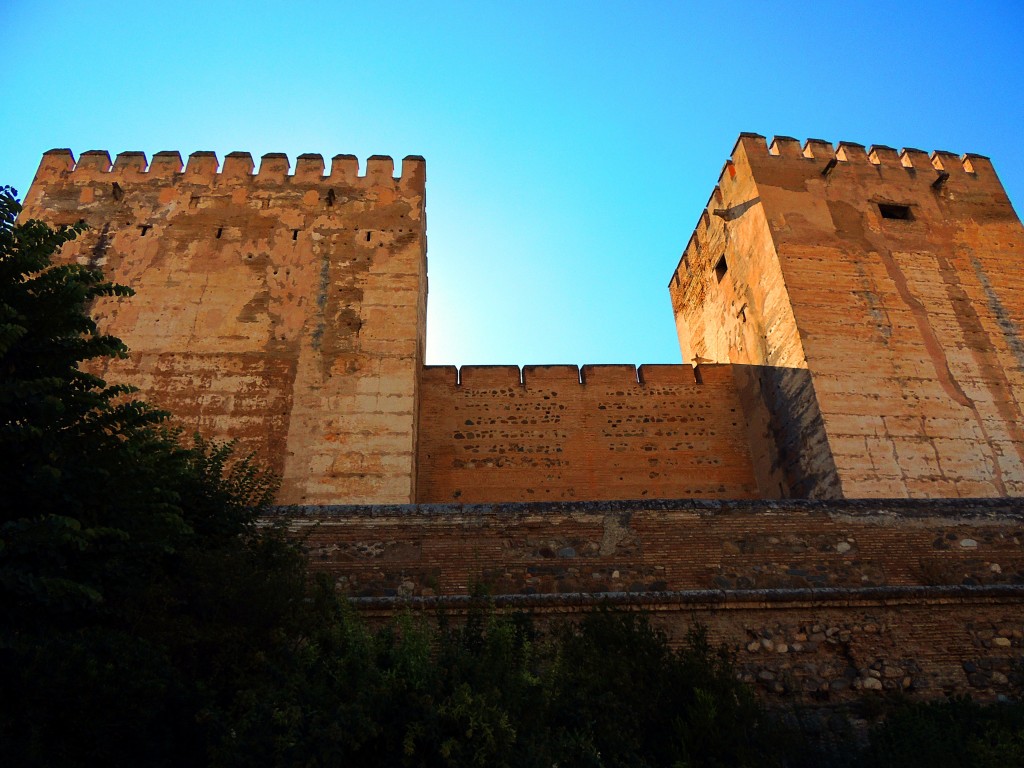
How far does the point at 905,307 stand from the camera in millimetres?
11875

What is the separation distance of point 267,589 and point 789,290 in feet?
30.2

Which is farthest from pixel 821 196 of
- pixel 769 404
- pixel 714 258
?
pixel 769 404

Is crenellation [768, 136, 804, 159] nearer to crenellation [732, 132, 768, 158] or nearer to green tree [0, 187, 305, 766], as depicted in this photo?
crenellation [732, 132, 768, 158]

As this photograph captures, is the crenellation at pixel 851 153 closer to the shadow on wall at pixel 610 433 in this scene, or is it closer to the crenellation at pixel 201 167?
the shadow on wall at pixel 610 433

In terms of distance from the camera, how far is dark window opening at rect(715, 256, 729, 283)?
46.9 ft

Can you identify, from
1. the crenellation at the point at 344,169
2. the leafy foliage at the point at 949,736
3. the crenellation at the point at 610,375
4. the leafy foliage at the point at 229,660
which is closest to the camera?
the leafy foliage at the point at 229,660

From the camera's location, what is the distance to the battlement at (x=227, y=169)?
1323 cm

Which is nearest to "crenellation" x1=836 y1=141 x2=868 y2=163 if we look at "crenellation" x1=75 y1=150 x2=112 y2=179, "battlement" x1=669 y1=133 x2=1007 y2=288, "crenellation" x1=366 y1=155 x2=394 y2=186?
"battlement" x1=669 y1=133 x2=1007 y2=288

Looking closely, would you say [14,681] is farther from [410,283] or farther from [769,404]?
[769,404]

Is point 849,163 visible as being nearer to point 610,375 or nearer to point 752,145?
point 752,145

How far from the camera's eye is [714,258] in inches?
579

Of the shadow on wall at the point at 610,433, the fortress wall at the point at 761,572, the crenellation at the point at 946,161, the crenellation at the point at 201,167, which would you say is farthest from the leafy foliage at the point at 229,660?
the crenellation at the point at 946,161

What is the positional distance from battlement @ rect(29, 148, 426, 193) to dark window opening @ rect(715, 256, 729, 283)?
5552mm

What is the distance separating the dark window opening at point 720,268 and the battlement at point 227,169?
5552 millimetres
